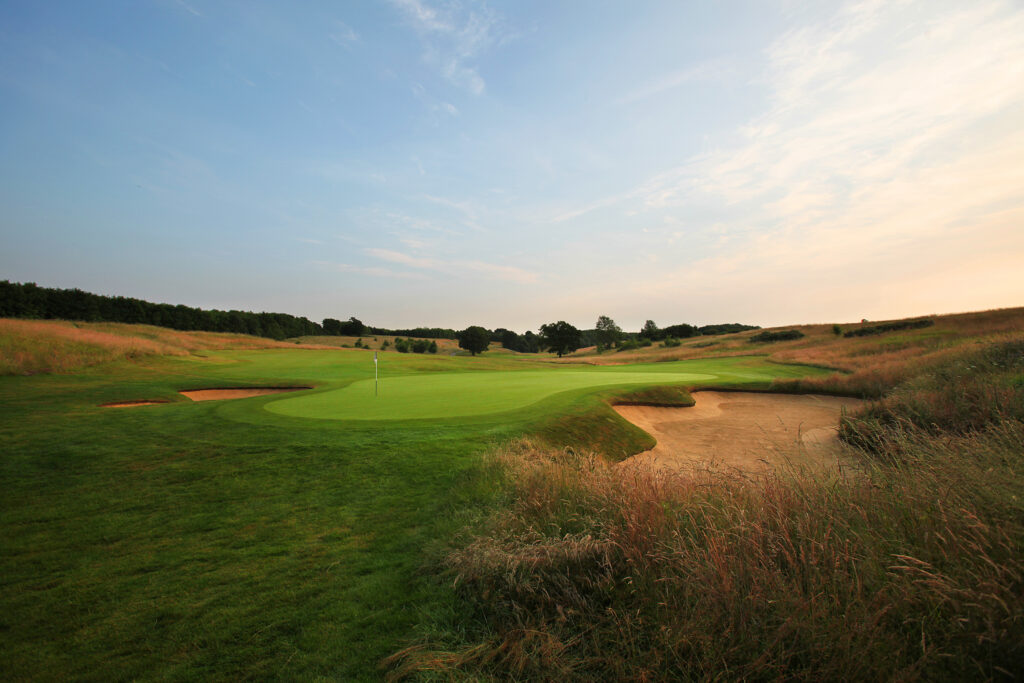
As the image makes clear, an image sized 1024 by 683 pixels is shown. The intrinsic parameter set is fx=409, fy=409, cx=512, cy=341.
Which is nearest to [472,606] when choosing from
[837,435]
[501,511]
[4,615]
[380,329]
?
[501,511]

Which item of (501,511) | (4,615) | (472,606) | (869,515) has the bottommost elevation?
(4,615)

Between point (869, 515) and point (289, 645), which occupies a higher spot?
point (869, 515)

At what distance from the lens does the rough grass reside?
2.02 meters

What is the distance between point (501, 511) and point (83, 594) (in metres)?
3.91

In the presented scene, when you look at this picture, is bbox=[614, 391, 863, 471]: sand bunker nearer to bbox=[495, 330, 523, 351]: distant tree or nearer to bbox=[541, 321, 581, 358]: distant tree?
bbox=[541, 321, 581, 358]: distant tree

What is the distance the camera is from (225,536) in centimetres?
482

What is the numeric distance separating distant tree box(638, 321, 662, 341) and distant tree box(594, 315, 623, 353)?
23.2 feet

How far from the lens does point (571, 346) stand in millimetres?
82562

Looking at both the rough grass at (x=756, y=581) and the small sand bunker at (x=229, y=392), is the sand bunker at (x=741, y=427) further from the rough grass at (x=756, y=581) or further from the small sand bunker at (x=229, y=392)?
the small sand bunker at (x=229, y=392)

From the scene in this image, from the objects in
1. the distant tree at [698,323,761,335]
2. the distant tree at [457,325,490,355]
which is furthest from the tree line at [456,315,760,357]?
the distant tree at [698,323,761,335]

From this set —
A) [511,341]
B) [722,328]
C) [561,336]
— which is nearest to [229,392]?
[561,336]

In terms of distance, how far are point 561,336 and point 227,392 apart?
67.4 metres

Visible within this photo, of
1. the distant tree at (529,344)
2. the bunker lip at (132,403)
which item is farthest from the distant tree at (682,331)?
the bunker lip at (132,403)

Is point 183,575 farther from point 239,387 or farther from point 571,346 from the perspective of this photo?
point 571,346
